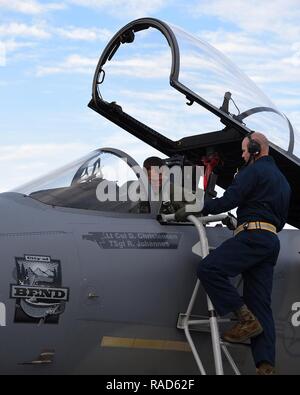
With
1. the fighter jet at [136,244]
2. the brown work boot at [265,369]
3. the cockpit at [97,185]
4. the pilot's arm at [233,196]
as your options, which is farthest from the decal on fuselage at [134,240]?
the brown work boot at [265,369]

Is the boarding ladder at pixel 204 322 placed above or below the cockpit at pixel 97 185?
below

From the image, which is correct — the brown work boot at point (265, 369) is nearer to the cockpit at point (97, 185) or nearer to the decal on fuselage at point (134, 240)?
the decal on fuselage at point (134, 240)

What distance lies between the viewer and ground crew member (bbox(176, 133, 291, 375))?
5219 mm

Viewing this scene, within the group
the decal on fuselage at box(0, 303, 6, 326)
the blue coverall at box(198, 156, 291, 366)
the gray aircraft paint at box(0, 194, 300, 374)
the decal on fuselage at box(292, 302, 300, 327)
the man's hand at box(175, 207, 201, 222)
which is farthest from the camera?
the decal on fuselage at box(292, 302, 300, 327)

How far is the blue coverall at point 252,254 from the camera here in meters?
5.21

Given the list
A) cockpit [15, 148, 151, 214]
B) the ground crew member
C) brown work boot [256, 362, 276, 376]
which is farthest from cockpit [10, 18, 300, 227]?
brown work boot [256, 362, 276, 376]

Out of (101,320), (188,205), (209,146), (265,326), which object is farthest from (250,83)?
(101,320)

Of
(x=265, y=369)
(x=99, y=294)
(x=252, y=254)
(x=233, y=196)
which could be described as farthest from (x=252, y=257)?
(x=99, y=294)

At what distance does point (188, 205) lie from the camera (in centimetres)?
545

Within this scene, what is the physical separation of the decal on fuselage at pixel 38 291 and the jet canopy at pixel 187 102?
209 centimetres

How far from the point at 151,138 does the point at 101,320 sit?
104 inches

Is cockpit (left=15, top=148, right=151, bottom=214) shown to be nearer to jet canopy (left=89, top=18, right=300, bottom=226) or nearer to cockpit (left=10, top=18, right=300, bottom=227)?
cockpit (left=10, top=18, right=300, bottom=227)

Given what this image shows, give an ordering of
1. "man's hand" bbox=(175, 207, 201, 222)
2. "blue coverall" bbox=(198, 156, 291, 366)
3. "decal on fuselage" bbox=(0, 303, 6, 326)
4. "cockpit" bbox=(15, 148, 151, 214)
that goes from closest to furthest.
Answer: "decal on fuselage" bbox=(0, 303, 6, 326) → "blue coverall" bbox=(198, 156, 291, 366) → "man's hand" bbox=(175, 207, 201, 222) → "cockpit" bbox=(15, 148, 151, 214)
